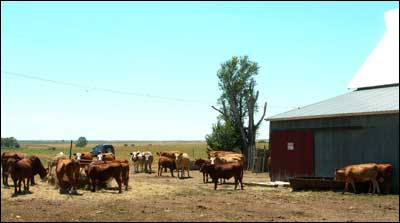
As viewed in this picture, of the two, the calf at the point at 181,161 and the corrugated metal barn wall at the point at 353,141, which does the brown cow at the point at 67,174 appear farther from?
the calf at the point at 181,161

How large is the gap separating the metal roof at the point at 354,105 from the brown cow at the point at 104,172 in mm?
9380

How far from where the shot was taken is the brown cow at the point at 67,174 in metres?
19.5

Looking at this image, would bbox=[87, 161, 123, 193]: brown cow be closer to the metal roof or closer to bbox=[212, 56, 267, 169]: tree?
the metal roof

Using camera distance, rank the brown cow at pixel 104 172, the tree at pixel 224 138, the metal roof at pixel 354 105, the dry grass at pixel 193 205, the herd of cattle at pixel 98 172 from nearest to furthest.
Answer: the dry grass at pixel 193 205, the herd of cattle at pixel 98 172, the brown cow at pixel 104 172, the metal roof at pixel 354 105, the tree at pixel 224 138

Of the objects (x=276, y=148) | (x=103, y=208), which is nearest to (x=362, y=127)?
(x=276, y=148)

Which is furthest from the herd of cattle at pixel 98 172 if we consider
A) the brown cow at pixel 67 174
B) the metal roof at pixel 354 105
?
the metal roof at pixel 354 105

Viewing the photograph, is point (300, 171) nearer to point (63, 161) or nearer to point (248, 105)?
point (63, 161)

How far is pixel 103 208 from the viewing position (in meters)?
15.3

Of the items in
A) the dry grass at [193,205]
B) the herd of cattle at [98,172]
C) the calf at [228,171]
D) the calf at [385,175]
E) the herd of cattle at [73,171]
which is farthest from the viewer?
the calf at [228,171]

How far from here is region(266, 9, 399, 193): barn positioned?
21.6 m

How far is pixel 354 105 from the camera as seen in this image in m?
24.2

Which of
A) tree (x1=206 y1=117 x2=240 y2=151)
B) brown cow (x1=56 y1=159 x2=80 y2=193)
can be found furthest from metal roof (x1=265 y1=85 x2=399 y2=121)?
tree (x1=206 y1=117 x2=240 y2=151)

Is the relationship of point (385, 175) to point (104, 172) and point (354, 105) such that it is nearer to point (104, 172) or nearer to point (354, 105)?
point (354, 105)

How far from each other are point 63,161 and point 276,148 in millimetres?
11507
